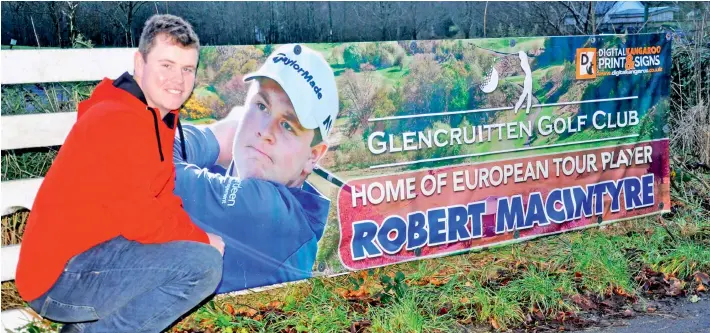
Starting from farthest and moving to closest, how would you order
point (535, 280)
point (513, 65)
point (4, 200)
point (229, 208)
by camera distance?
point (513, 65)
point (535, 280)
point (229, 208)
point (4, 200)

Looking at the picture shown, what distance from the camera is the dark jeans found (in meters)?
3.68

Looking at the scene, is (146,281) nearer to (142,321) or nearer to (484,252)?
(142,321)

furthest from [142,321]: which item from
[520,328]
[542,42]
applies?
[542,42]

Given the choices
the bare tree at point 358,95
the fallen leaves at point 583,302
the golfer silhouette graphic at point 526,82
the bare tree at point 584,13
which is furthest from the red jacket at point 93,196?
the bare tree at point 584,13

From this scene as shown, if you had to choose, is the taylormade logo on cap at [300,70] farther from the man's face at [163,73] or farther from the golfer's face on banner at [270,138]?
the man's face at [163,73]

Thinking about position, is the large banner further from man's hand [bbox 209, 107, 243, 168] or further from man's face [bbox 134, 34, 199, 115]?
man's face [bbox 134, 34, 199, 115]

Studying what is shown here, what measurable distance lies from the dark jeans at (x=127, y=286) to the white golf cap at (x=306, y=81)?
1349 mm

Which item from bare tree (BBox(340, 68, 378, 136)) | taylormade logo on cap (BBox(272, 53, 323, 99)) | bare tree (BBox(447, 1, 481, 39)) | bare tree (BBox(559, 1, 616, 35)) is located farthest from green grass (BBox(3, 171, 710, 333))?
bare tree (BBox(559, 1, 616, 35))

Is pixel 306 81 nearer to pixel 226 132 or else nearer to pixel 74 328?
pixel 226 132

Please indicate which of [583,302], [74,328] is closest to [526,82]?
[583,302]

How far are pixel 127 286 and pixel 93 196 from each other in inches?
17.3

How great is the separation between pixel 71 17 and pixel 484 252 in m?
3.13

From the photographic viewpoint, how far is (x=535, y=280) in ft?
17.2

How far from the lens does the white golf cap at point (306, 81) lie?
494 cm
